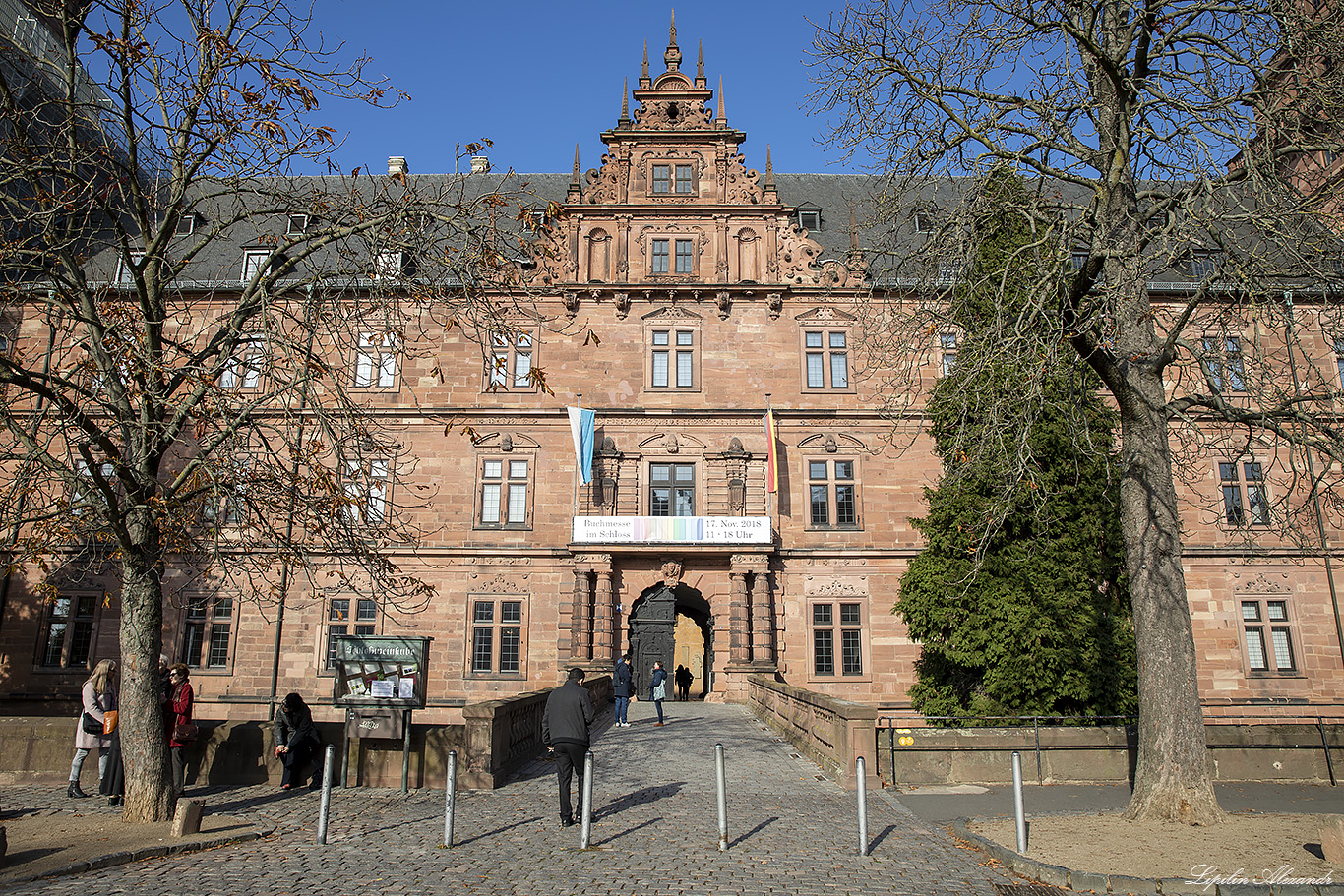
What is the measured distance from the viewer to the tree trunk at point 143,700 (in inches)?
376

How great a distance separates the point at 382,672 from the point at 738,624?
45.6 feet

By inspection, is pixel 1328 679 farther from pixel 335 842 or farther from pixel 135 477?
pixel 135 477

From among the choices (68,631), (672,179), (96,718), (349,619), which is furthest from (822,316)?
(68,631)

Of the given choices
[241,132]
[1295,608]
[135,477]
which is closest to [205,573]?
[135,477]

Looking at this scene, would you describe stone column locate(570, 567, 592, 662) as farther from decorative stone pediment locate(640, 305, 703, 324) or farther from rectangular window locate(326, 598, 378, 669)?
decorative stone pediment locate(640, 305, 703, 324)

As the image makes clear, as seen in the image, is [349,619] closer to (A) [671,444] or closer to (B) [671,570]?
(B) [671,570]

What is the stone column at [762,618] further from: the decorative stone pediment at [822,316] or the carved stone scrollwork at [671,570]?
the decorative stone pediment at [822,316]

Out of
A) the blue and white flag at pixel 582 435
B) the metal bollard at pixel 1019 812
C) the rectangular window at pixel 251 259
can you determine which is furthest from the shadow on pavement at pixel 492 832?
the rectangular window at pixel 251 259

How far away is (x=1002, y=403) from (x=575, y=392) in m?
17.1

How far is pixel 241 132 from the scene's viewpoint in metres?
9.80

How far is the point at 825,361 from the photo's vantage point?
26578mm

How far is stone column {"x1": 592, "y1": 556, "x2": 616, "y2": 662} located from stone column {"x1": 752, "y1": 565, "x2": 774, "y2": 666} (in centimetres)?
389

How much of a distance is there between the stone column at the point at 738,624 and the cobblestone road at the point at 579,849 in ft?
36.3

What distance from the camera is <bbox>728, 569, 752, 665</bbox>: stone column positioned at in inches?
949
